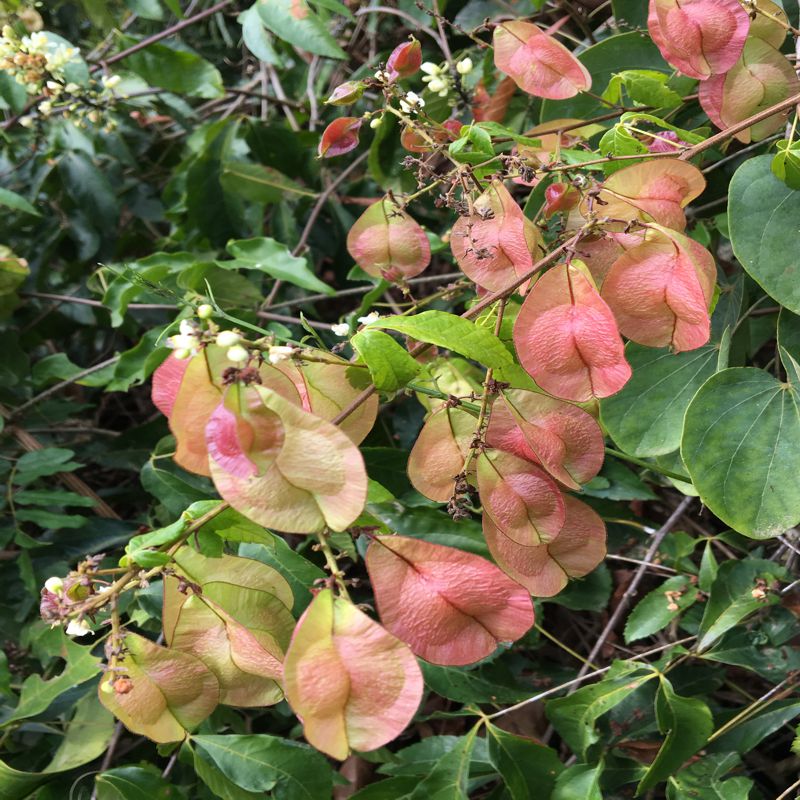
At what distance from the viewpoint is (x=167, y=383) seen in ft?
1.76

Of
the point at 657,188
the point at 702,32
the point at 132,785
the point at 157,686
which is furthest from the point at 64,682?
the point at 702,32

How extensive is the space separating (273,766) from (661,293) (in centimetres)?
54

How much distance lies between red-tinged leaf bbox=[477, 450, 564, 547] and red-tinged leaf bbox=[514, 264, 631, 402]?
0.06 metres

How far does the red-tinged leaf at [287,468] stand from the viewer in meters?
0.43

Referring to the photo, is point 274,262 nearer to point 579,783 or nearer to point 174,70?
point 174,70

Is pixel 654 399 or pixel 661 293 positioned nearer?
pixel 661 293

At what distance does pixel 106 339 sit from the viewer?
155cm

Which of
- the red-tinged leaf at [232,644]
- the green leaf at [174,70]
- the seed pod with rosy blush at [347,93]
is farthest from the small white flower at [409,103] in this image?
the green leaf at [174,70]

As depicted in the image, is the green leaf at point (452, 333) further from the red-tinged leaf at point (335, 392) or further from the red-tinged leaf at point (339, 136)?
the red-tinged leaf at point (339, 136)

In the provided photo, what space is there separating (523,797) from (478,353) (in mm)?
470

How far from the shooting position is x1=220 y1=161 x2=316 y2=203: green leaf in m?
1.23

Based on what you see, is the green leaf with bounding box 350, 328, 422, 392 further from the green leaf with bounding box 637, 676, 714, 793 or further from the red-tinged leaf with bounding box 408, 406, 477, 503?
the green leaf with bounding box 637, 676, 714, 793

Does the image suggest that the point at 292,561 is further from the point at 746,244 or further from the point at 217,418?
the point at 746,244

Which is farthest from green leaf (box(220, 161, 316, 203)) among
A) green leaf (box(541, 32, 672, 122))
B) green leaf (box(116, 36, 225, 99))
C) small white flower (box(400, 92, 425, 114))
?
small white flower (box(400, 92, 425, 114))
